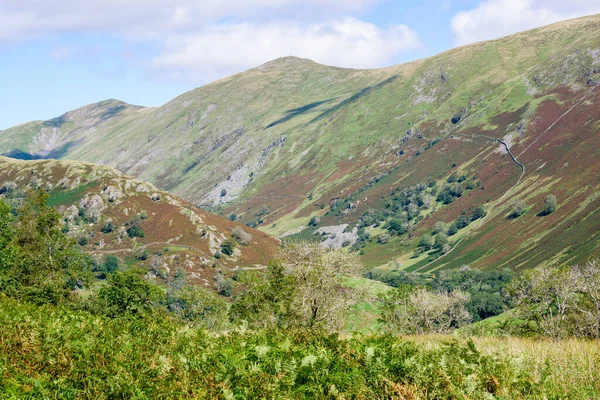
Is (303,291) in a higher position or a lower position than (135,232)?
lower

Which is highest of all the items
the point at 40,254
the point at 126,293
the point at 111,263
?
the point at 40,254

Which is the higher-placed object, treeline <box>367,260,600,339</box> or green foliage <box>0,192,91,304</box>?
green foliage <box>0,192,91,304</box>

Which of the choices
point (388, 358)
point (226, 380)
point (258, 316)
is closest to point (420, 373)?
point (388, 358)

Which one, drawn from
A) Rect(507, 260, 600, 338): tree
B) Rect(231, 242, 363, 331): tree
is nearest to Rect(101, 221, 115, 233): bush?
Rect(231, 242, 363, 331): tree

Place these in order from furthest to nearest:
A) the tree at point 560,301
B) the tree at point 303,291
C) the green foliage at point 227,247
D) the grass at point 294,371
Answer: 1. the green foliage at point 227,247
2. the tree at point 560,301
3. the tree at point 303,291
4. the grass at point 294,371

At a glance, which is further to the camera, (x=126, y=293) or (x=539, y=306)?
(x=539, y=306)

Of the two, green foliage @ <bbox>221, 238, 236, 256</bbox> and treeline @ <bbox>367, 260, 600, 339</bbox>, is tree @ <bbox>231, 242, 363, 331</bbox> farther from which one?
green foliage @ <bbox>221, 238, 236, 256</bbox>

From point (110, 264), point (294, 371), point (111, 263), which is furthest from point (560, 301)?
point (111, 263)

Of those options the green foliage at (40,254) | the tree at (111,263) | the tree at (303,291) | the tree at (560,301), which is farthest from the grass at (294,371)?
the tree at (111,263)

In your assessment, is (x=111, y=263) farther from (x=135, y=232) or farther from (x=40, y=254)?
(x=40, y=254)

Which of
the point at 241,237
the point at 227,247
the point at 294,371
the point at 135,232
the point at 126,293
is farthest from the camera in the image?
the point at 241,237

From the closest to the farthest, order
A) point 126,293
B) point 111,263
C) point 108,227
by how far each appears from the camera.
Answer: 1. point 126,293
2. point 111,263
3. point 108,227

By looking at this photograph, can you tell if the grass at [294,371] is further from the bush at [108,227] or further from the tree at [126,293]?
the bush at [108,227]

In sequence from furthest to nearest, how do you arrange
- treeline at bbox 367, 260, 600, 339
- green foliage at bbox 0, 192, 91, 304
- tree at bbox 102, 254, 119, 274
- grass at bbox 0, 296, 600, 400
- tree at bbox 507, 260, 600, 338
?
tree at bbox 102, 254, 119, 274 → tree at bbox 507, 260, 600, 338 → treeline at bbox 367, 260, 600, 339 → green foliage at bbox 0, 192, 91, 304 → grass at bbox 0, 296, 600, 400
